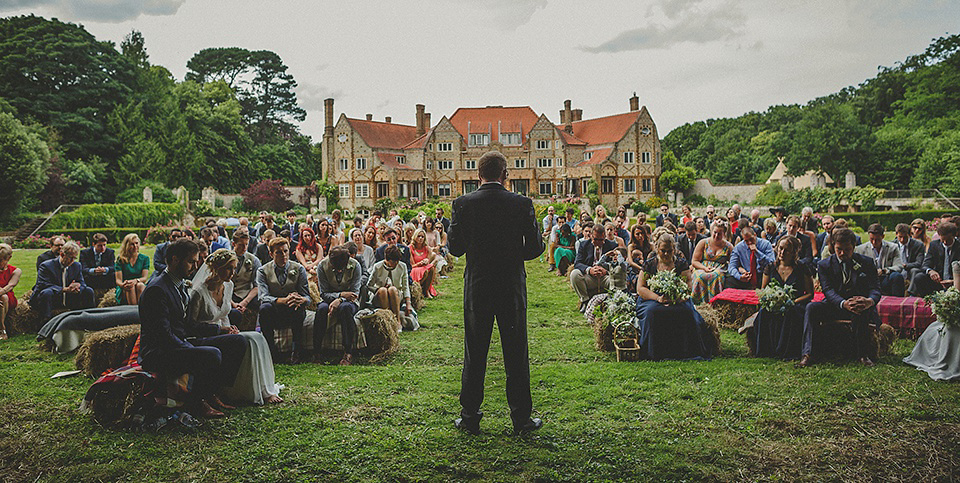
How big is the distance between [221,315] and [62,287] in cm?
530

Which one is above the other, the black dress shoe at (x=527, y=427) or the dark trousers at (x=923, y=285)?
the dark trousers at (x=923, y=285)

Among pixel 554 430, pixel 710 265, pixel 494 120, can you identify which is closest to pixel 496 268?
pixel 554 430

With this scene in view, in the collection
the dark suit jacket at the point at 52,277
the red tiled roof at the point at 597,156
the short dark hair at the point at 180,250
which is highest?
the red tiled roof at the point at 597,156

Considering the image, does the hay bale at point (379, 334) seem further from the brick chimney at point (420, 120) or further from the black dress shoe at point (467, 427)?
the brick chimney at point (420, 120)

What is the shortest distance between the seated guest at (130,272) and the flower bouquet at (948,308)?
34.3ft

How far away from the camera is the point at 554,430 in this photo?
5219 mm

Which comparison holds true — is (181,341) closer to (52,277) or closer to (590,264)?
(52,277)

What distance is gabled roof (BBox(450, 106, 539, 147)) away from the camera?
57.6 meters

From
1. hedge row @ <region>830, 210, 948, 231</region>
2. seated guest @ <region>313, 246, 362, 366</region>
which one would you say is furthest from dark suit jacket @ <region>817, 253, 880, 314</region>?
hedge row @ <region>830, 210, 948, 231</region>

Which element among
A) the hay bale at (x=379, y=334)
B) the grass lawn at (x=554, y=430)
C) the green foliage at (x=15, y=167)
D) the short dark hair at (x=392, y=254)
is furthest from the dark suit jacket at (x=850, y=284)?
the green foliage at (x=15, y=167)

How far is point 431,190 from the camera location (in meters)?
56.8

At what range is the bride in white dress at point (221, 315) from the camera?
235 inches

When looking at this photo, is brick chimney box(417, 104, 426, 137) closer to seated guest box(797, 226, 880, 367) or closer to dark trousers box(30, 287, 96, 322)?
dark trousers box(30, 287, 96, 322)

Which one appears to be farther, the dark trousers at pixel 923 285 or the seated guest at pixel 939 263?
the dark trousers at pixel 923 285
